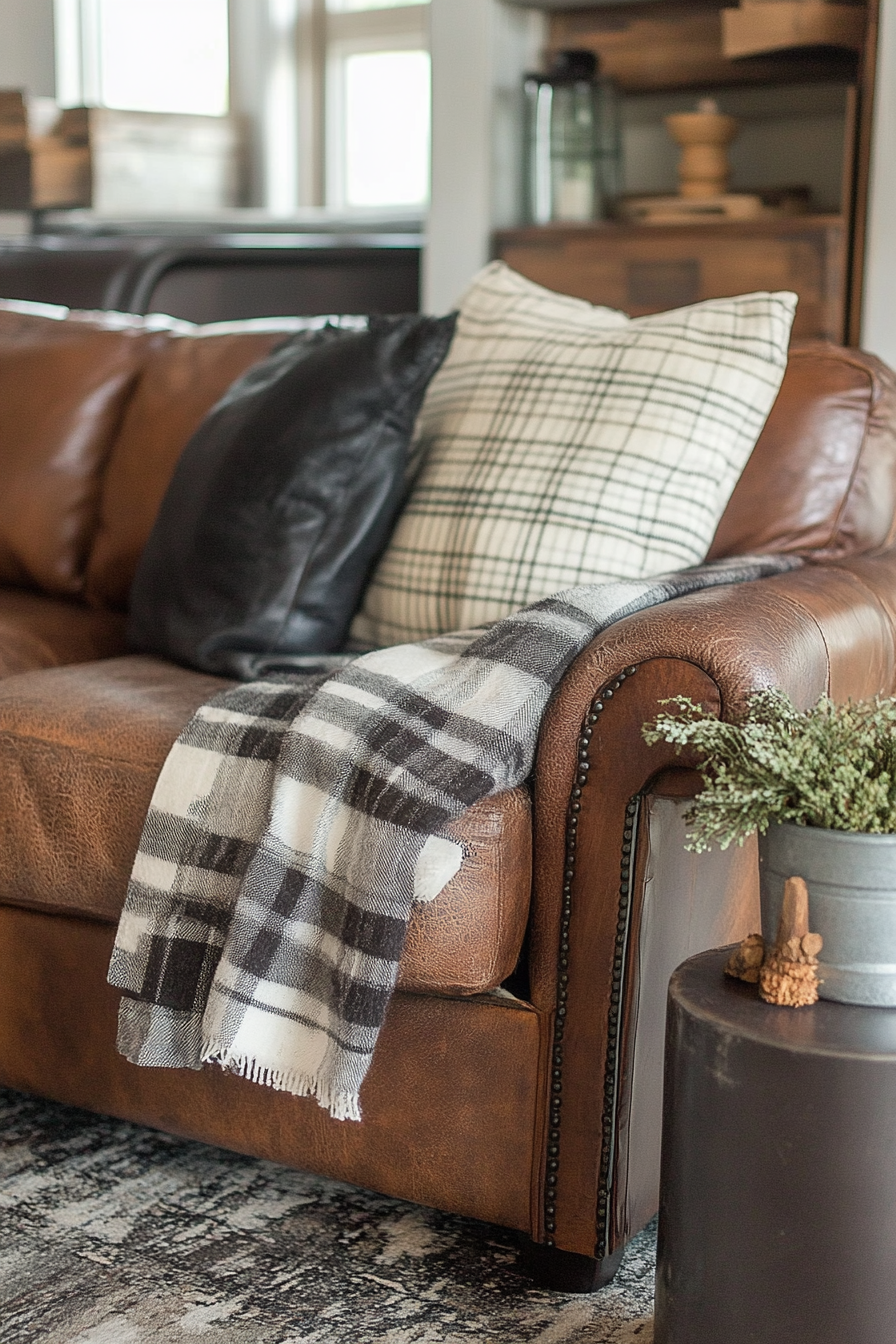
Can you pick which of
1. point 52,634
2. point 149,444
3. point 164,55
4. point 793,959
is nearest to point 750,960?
point 793,959

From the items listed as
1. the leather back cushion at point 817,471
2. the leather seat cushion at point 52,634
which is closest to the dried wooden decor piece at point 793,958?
the leather back cushion at point 817,471

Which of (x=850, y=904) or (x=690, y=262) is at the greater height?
(x=690, y=262)

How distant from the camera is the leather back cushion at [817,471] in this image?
1752mm

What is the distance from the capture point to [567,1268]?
1.36 metres

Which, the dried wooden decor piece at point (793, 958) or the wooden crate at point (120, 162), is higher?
the wooden crate at point (120, 162)

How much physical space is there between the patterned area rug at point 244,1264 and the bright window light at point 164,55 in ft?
12.3

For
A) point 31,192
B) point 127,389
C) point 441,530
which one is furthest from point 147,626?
point 31,192

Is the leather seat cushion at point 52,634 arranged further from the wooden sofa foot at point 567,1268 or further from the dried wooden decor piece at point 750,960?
the dried wooden decor piece at point 750,960

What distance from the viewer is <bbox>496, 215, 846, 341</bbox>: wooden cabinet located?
2.72 meters

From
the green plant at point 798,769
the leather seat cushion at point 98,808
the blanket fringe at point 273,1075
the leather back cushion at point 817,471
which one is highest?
the leather back cushion at point 817,471

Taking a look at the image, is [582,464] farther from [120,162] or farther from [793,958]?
[120,162]

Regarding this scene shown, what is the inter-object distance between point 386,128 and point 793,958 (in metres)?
3.83

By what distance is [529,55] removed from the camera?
10.5ft

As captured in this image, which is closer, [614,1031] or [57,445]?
[614,1031]
